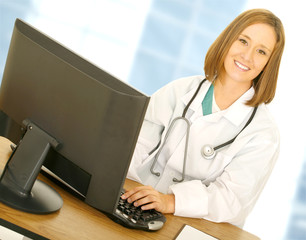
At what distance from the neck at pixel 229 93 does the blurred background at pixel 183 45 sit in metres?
1.88

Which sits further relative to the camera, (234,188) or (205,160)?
(205,160)

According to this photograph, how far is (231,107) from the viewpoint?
209 centimetres

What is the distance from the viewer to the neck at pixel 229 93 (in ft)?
7.17

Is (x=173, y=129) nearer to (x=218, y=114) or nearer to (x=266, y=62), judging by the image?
(x=218, y=114)

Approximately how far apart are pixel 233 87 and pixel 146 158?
0.53 m

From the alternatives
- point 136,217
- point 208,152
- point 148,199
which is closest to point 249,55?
point 208,152

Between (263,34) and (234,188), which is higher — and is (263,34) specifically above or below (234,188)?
above

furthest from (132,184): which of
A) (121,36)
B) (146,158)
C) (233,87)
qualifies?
(121,36)

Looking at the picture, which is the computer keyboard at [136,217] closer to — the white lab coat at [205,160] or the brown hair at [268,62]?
the white lab coat at [205,160]

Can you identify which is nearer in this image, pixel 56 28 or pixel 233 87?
pixel 233 87

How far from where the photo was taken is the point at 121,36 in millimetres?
4227

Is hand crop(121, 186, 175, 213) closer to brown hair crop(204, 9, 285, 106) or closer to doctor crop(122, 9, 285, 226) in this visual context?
doctor crop(122, 9, 285, 226)

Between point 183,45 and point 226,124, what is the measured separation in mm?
2167

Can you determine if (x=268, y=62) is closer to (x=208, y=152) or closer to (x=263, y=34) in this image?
(x=263, y=34)
